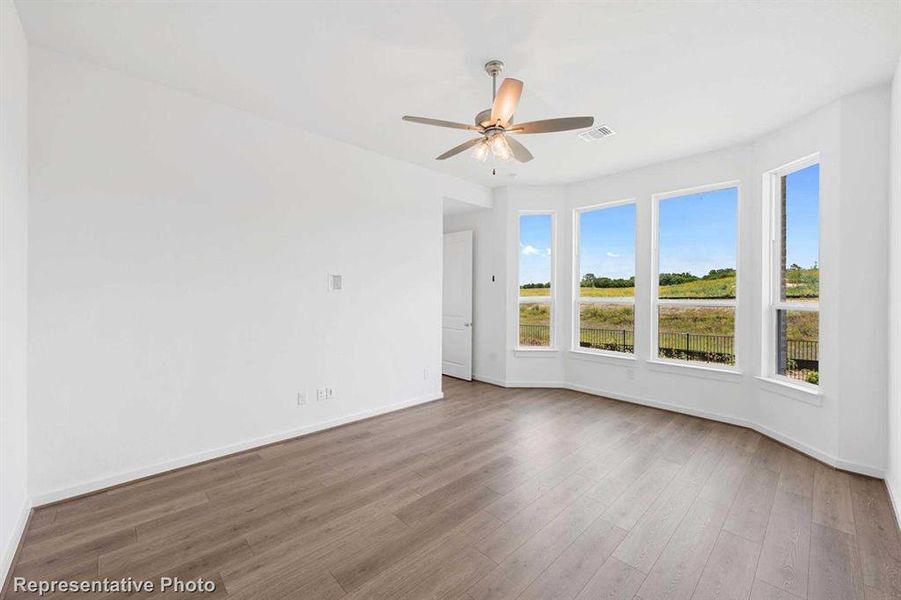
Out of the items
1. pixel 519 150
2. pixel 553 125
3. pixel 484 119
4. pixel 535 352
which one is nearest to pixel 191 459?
pixel 484 119

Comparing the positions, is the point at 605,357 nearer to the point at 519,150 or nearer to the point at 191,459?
→ the point at 519,150

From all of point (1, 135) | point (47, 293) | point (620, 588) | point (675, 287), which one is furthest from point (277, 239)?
point (675, 287)

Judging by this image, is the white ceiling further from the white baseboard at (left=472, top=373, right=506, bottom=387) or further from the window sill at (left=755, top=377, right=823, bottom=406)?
the white baseboard at (left=472, top=373, right=506, bottom=387)

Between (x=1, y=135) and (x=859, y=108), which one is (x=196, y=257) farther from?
(x=859, y=108)

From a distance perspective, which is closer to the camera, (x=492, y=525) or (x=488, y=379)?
(x=492, y=525)

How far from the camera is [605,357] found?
5.14 meters

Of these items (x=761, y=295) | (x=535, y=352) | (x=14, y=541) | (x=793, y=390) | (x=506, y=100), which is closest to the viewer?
(x=14, y=541)

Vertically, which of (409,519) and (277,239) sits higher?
(277,239)

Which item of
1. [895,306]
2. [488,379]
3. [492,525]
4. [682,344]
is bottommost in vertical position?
[492,525]

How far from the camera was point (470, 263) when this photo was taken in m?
6.06

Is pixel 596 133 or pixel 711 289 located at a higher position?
pixel 596 133

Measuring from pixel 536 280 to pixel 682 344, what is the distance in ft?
6.66

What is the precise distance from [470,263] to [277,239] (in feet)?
10.4

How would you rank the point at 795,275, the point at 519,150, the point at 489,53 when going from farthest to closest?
the point at 795,275
the point at 519,150
the point at 489,53
